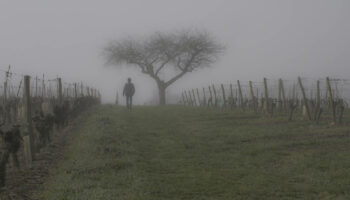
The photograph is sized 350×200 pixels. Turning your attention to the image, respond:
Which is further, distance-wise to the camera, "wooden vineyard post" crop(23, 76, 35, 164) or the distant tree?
the distant tree

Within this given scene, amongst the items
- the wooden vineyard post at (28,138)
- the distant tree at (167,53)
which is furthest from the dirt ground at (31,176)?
the distant tree at (167,53)

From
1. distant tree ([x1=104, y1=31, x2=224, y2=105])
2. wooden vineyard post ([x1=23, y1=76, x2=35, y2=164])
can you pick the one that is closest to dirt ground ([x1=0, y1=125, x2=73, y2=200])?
wooden vineyard post ([x1=23, y1=76, x2=35, y2=164])

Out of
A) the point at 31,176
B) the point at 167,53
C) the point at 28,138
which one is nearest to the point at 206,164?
the point at 31,176

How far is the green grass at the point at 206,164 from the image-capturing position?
244 inches

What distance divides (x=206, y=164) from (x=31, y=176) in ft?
11.5

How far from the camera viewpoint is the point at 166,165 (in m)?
8.29

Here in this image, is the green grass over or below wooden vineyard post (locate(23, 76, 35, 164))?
below

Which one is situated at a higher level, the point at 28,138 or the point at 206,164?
the point at 28,138

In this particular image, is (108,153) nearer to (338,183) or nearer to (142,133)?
(142,133)

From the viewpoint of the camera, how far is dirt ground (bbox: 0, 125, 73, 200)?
6364 millimetres

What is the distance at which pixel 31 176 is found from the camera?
7504mm

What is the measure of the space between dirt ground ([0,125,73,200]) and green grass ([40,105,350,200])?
8.6 inches

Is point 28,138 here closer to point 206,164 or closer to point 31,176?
point 31,176

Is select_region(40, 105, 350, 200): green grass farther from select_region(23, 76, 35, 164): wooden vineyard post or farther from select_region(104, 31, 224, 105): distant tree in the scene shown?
select_region(104, 31, 224, 105): distant tree
